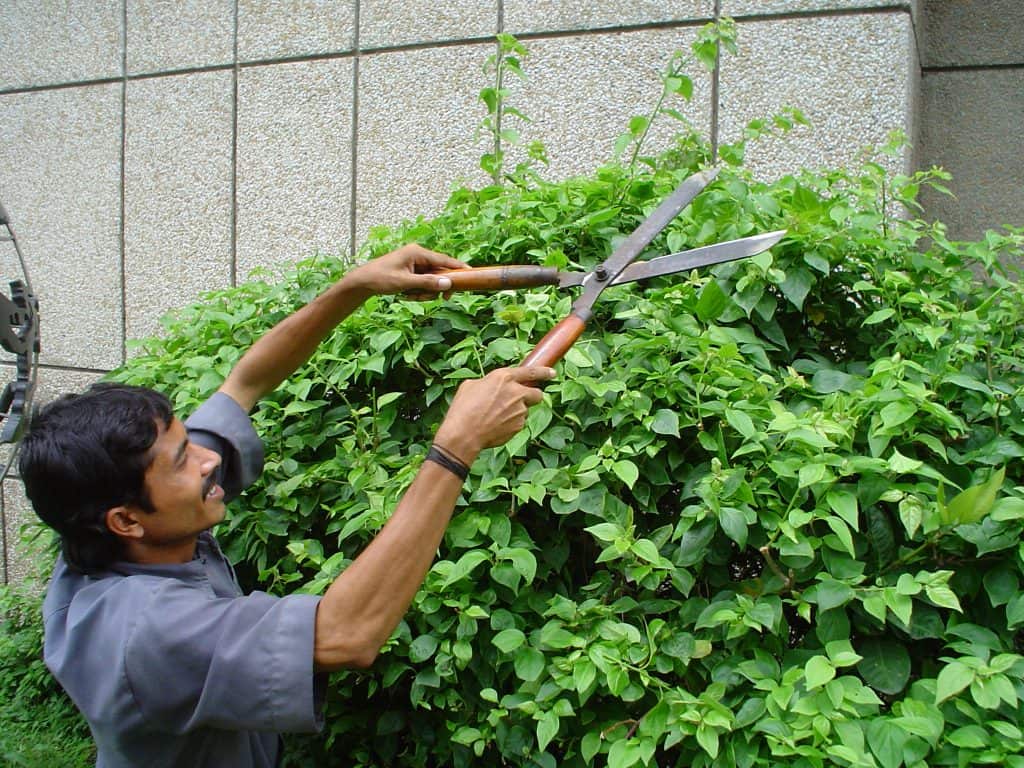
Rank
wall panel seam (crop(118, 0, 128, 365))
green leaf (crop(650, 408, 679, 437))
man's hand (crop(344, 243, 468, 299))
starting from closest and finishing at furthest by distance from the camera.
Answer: green leaf (crop(650, 408, 679, 437))
man's hand (crop(344, 243, 468, 299))
wall panel seam (crop(118, 0, 128, 365))

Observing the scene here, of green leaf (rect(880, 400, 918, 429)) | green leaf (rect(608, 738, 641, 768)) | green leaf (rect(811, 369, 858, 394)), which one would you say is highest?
green leaf (rect(811, 369, 858, 394))

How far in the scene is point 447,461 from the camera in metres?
1.50

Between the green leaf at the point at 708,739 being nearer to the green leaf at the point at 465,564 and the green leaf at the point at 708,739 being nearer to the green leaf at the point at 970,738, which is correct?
the green leaf at the point at 970,738

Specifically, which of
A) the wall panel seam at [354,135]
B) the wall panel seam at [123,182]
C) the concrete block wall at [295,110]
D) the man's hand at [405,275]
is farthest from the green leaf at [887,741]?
the wall panel seam at [123,182]

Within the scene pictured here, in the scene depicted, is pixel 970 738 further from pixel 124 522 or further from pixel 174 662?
pixel 124 522

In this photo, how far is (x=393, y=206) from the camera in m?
4.32

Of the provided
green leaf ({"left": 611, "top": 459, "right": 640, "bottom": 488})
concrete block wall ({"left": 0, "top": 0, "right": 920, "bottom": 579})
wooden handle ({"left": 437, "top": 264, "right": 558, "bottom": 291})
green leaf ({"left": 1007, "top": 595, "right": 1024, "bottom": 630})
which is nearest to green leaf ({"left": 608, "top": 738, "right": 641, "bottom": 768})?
green leaf ({"left": 611, "top": 459, "right": 640, "bottom": 488})

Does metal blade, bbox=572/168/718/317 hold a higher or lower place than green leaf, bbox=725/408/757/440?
higher

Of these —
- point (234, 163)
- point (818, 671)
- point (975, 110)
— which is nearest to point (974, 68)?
Result: point (975, 110)

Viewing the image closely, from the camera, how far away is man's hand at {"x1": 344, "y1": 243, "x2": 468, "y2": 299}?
6.55 feet

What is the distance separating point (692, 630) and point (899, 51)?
2602mm

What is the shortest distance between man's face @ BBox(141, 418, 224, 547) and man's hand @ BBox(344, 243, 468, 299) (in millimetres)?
543

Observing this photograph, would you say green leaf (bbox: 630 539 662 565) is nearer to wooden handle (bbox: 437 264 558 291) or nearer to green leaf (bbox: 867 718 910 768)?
green leaf (bbox: 867 718 910 768)

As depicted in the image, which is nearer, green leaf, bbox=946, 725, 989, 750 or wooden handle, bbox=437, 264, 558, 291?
green leaf, bbox=946, 725, 989, 750
